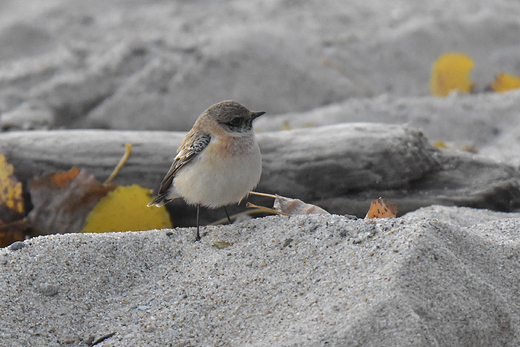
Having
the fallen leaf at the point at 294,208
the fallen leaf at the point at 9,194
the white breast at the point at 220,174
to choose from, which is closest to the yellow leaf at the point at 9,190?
the fallen leaf at the point at 9,194

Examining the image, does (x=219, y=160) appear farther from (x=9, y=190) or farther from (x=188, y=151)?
(x=9, y=190)

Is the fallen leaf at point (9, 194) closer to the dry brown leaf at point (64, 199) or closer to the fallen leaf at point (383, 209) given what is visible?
the dry brown leaf at point (64, 199)

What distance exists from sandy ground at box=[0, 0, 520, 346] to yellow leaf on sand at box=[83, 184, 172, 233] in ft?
2.50

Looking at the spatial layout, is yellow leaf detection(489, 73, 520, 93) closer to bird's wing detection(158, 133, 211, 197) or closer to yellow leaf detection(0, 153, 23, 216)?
bird's wing detection(158, 133, 211, 197)

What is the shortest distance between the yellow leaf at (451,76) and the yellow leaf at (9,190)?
17.6 ft

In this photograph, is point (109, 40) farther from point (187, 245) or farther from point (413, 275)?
point (413, 275)

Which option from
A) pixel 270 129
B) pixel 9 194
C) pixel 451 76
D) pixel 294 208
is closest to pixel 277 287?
pixel 294 208

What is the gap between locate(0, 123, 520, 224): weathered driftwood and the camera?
4023 millimetres

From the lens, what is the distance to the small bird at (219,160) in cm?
314

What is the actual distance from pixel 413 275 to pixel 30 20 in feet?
29.4

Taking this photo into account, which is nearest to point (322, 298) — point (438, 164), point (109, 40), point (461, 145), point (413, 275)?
point (413, 275)

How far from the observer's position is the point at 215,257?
2.80 meters

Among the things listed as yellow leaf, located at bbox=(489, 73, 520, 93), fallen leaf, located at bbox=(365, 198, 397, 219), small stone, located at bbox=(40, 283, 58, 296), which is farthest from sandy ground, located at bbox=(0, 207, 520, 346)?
yellow leaf, located at bbox=(489, 73, 520, 93)

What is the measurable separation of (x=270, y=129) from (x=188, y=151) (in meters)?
2.87
